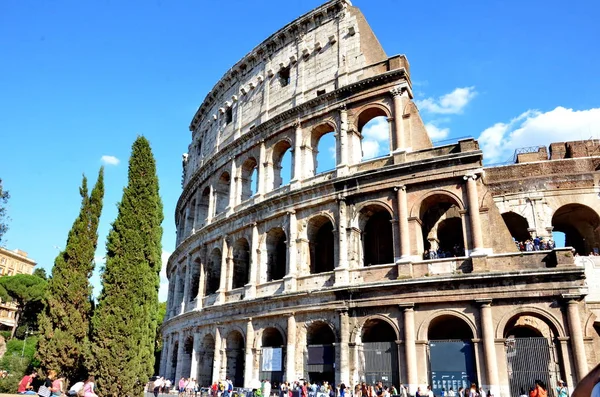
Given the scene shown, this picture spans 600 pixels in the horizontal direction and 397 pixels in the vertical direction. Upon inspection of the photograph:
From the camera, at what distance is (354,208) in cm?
1805

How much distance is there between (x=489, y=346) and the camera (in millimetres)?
14297

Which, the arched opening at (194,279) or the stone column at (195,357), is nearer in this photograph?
the stone column at (195,357)

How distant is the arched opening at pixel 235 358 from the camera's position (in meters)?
20.7

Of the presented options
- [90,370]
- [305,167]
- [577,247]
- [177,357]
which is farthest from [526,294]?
[177,357]

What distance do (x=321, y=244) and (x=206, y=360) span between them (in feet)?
25.6

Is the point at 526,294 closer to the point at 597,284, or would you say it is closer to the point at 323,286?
the point at 597,284

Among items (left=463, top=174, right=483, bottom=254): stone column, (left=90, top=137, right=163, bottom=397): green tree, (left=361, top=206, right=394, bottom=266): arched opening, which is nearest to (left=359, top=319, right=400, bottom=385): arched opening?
(left=361, top=206, right=394, bottom=266): arched opening

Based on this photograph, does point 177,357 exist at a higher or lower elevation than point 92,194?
lower

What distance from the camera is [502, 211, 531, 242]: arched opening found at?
1898cm

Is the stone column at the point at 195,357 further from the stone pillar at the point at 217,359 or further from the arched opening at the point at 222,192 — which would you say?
the arched opening at the point at 222,192

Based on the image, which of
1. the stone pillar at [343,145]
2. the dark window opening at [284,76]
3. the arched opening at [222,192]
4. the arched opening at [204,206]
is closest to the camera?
the stone pillar at [343,145]

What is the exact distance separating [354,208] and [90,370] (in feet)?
33.2

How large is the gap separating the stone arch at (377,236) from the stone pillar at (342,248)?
75cm

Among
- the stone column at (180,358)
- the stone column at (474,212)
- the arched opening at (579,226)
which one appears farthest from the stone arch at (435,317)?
the stone column at (180,358)
